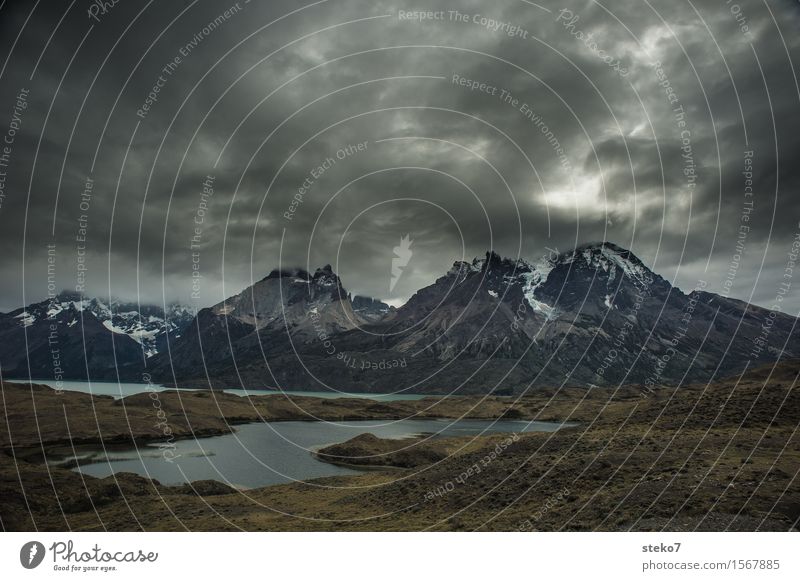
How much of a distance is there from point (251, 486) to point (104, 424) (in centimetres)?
7951

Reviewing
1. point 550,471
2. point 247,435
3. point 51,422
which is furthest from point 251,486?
point 51,422

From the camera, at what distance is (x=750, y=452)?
37.3 m

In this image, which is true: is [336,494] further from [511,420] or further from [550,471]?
[511,420]
